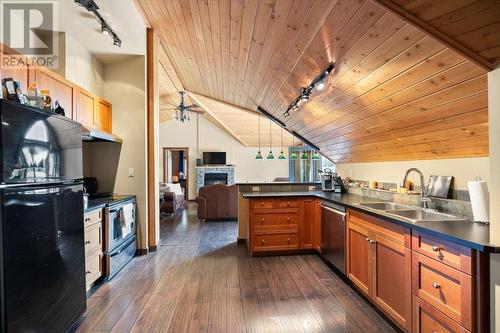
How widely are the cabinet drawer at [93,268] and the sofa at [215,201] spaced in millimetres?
Answer: 3398

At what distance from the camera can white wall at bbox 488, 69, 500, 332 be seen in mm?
1252

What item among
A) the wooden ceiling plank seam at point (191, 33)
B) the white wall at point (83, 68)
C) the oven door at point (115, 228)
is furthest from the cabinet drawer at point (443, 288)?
the white wall at point (83, 68)

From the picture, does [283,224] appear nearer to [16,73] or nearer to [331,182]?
[331,182]

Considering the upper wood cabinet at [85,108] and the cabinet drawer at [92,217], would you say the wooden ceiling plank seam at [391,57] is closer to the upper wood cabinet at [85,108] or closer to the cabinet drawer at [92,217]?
the cabinet drawer at [92,217]

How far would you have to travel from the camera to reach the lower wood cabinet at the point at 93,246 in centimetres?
246

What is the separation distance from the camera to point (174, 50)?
4168 mm

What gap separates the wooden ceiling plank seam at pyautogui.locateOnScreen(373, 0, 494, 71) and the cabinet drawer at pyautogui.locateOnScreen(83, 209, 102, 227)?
113 inches

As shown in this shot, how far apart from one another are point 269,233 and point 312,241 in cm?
64

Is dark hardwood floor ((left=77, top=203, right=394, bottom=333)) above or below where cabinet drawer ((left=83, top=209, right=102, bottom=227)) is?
below

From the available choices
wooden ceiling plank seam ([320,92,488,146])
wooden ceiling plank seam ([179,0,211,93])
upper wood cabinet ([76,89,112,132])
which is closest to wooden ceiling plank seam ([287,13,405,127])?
wooden ceiling plank seam ([320,92,488,146])

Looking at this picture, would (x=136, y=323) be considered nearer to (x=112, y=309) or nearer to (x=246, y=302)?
(x=112, y=309)

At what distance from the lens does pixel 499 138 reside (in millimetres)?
1293

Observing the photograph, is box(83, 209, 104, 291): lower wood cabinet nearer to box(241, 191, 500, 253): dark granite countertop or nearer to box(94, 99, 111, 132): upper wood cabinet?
box(94, 99, 111, 132): upper wood cabinet

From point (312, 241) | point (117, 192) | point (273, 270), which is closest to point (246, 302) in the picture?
point (273, 270)
